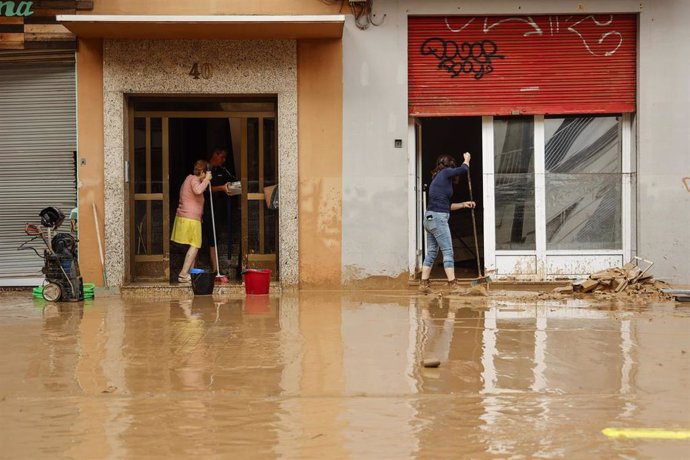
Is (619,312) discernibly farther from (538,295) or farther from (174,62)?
(174,62)

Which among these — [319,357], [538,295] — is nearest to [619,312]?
[538,295]

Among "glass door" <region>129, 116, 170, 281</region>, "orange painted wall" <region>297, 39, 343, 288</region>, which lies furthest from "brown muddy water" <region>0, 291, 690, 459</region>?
"glass door" <region>129, 116, 170, 281</region>

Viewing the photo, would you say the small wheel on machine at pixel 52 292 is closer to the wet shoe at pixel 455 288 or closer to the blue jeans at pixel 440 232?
the blue jeans at pixel 440 232

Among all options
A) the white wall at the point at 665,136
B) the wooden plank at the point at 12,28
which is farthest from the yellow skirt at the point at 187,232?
the white wall at the point at 665,136

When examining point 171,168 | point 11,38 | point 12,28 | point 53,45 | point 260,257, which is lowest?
point 260,257

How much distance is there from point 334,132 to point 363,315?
3875 mm

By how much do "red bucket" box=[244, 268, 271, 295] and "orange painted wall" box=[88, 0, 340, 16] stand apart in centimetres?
374

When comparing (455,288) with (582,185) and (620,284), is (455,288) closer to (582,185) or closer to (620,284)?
(620,284)

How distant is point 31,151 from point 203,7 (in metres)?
3.29

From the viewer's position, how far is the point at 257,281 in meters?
12.9

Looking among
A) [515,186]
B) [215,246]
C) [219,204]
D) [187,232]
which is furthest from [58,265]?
[515,186]

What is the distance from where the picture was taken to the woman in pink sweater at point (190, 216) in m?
13.7

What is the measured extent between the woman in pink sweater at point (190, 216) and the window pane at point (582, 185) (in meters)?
5.02

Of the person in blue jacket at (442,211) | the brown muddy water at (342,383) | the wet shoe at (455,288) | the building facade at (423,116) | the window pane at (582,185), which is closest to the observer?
the brown muddy water at (342,383)
